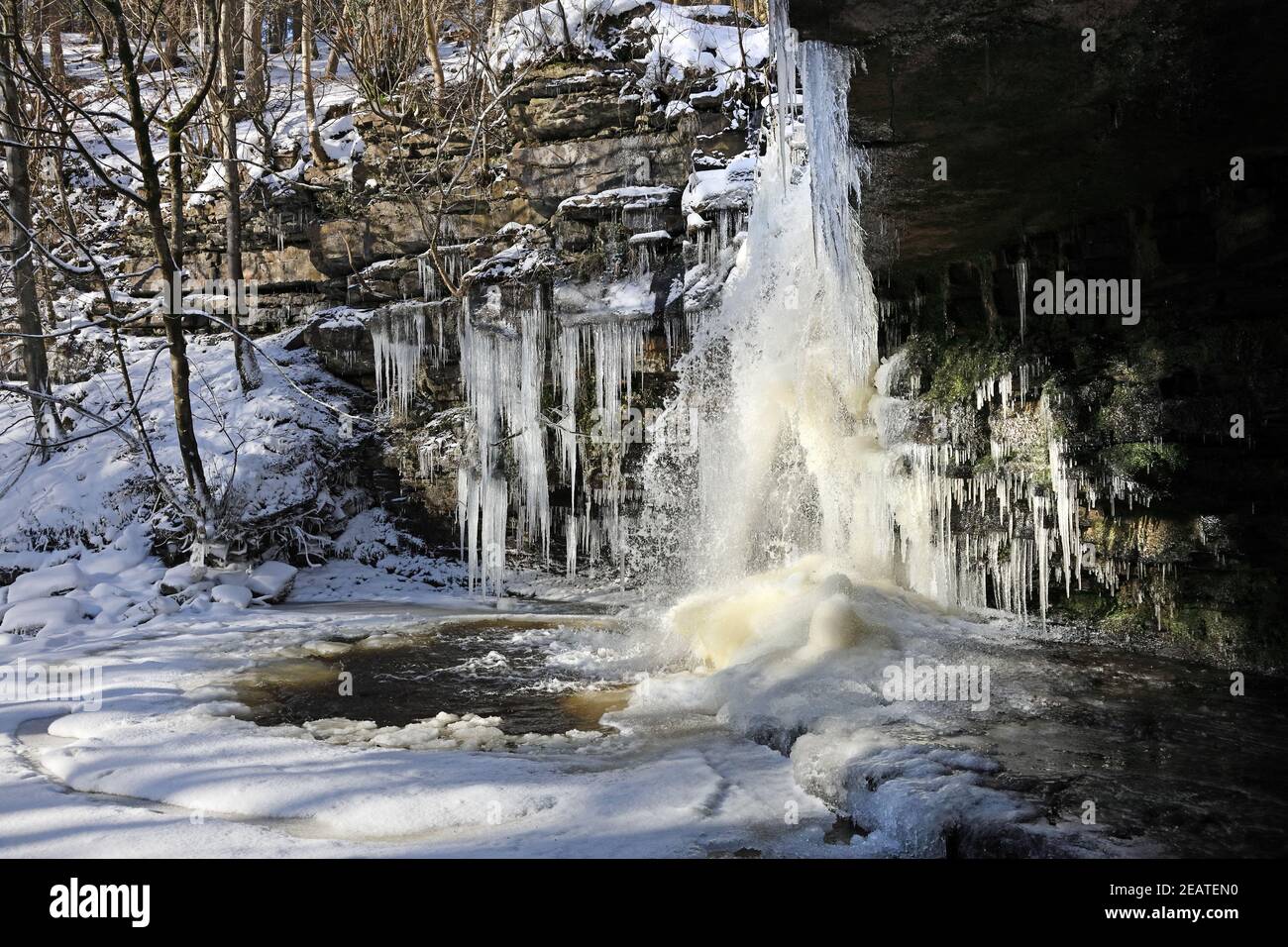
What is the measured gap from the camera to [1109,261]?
21.1ft

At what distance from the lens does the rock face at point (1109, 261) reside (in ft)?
14.3

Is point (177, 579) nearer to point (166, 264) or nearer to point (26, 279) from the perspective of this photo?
point (166, 264)

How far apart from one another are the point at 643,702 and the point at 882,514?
3.53 metres

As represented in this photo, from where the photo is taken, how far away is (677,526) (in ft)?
35.5

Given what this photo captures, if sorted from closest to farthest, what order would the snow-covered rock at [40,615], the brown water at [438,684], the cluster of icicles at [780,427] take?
the brown water at [438,684] → the cluster of icicles at [780,427] → the snow-covered rock at [40,615]

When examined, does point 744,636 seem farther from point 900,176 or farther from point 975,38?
point 975,38

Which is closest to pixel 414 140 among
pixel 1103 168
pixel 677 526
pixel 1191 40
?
pixel 677 526

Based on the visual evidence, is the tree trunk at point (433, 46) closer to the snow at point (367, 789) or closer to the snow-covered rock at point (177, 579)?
the snow-covered rock at point (177, 579)

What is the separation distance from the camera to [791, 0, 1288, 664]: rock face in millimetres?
4359

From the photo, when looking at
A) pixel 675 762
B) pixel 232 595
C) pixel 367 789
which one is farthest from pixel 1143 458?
pixel 232 595

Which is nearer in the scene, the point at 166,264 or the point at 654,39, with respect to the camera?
the point at 166,264

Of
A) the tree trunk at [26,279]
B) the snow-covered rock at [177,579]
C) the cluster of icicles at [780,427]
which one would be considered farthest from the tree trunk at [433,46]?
the snow-covered rock at [177,579]

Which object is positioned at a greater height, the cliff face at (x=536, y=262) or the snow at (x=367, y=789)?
the cliff face at (x=536, y=262)

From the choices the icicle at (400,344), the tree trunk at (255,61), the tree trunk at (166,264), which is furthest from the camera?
the tree trunk at (255,61)
